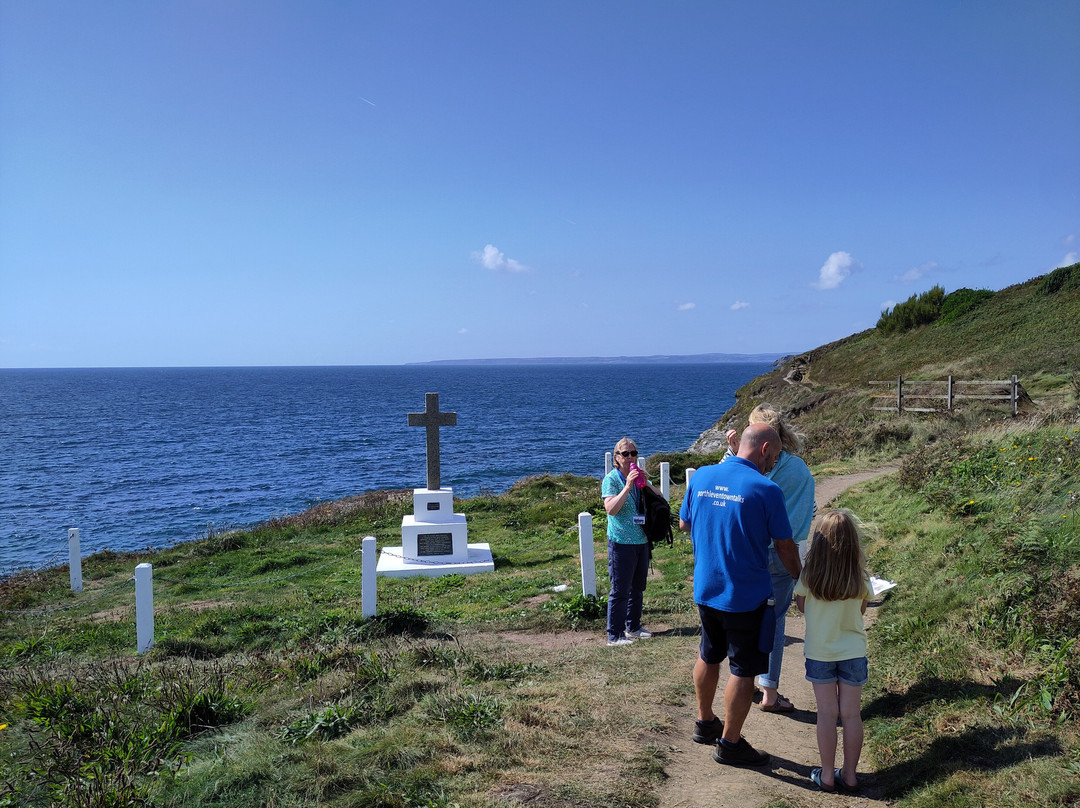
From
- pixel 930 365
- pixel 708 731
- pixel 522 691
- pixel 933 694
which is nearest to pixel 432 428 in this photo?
pixel 522 691

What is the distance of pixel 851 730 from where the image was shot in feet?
13.0

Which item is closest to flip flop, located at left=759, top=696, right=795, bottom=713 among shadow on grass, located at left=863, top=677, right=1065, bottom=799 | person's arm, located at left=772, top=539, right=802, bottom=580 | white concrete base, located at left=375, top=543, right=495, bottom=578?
shadow on grass, located at left=863, top=677, right=1065, bottom=799

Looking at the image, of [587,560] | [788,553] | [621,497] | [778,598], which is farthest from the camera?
[587,560]

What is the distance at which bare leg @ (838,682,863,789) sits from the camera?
3.96 metres

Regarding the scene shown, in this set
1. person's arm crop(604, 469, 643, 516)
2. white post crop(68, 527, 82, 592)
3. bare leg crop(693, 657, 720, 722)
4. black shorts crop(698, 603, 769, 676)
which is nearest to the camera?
black shorts crop(698, 603, 769, 676)

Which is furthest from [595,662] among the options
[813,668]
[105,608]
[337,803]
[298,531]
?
[298,531]

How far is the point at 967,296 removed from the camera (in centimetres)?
4447

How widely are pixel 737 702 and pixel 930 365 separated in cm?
3521

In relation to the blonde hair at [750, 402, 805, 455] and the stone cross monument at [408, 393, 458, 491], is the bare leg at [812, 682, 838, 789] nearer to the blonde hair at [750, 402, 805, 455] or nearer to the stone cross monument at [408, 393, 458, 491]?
the blonde hair at [750, 402, 805, 455]

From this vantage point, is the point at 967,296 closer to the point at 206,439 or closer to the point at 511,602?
the point at 511,602

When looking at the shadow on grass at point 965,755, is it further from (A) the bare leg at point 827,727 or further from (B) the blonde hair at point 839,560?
(B) the blonde hair at point 839,560

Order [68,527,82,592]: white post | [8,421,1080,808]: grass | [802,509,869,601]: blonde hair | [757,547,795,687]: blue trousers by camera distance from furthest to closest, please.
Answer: [68,527,82,592]: white post
[757,547,795,687]: blue trousers
[802,509,869,601]: blonde hair
[8,421,1080,808]: grass

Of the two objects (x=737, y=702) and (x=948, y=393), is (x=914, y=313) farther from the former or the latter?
(x=737, y=702)

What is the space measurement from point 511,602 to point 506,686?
416 centimetres
